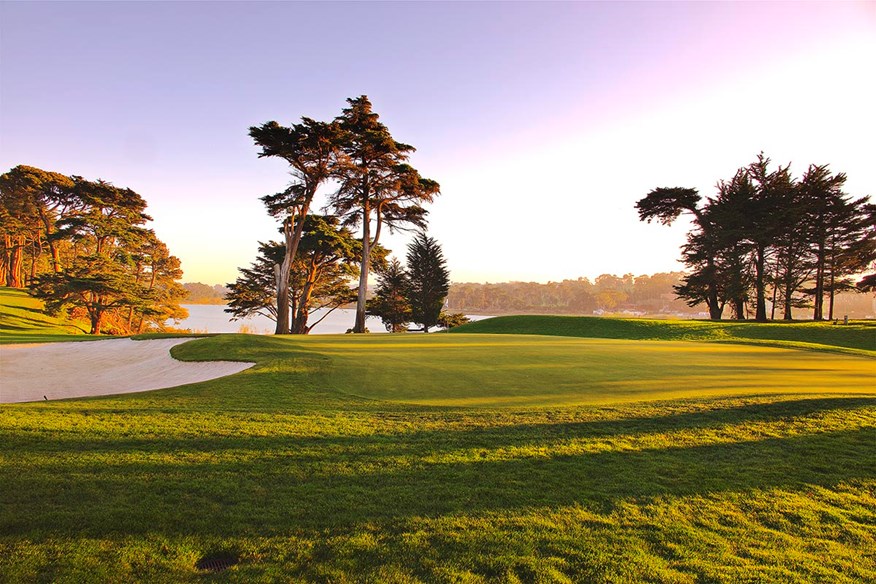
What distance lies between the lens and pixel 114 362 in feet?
41.5

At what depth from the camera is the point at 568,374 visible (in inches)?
369

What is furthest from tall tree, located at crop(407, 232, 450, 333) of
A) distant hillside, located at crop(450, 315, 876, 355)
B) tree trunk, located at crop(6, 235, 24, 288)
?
tree trunk, located at crop(6, 235, 24, 288)

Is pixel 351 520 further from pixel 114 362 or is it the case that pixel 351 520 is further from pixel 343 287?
pixel 343 287

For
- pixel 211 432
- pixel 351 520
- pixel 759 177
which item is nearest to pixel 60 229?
pixel 211 432

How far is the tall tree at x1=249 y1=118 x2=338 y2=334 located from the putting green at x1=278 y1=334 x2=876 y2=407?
13.9m

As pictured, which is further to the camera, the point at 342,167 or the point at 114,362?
the point at 342,167

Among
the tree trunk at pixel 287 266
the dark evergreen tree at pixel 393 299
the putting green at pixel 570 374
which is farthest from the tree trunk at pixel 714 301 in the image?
the tree trunk at pixel 287 266

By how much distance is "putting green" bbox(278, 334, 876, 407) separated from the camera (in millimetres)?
7719

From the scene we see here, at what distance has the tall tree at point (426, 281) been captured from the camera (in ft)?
134

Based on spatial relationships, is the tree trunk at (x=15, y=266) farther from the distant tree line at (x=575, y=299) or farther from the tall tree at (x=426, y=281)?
the distant tree line at (x=575, y=299)

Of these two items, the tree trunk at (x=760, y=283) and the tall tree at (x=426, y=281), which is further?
the tall tree at (x=426, y=281)

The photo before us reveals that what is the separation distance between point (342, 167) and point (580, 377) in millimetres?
21277

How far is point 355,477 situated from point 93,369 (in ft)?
38.6

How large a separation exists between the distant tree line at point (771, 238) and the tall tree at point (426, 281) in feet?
60.0
